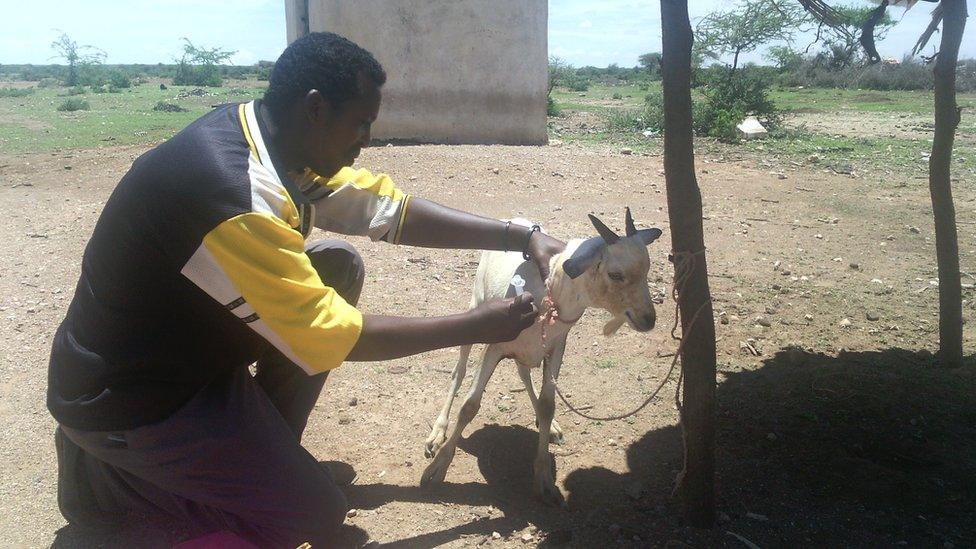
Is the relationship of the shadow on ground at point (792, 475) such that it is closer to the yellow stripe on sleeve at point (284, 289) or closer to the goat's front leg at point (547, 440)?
the goat's front leg at point (547, 440)

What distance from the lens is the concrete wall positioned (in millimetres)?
12477

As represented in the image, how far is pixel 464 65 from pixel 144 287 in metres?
11.1

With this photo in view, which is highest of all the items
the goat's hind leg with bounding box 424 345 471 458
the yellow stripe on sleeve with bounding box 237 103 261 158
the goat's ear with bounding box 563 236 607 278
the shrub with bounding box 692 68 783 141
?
the shrub with bounding box 692 68 783 141

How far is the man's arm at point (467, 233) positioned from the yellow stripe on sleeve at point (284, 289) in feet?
3.59

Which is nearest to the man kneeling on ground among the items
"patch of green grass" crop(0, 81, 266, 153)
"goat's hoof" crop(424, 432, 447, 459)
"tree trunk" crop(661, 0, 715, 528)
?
"tree trunk" crop(661, 0, 715, 528)

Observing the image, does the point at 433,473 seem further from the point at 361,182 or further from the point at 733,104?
the point at 733,104

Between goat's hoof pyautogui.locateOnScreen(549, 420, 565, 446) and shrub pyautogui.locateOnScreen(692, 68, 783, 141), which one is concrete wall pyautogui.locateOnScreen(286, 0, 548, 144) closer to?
shrub pyautogui.locateOnScreen(692, 68, 783, 141)

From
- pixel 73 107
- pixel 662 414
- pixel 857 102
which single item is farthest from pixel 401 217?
pixel 857 102

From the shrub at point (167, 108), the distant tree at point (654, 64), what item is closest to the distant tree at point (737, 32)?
the distant tree at point (654, 64)

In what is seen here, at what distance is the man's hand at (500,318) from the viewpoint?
8.32ft

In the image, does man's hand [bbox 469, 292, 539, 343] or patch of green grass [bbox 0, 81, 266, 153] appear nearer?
man's hand [bbox 469, 292, 539, 343]

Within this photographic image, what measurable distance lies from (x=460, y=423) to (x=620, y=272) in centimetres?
112

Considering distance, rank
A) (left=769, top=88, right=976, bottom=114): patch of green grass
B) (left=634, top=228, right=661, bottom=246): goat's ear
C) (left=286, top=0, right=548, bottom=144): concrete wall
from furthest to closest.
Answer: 1. (left=769, top=88, right=976, bottom=114): patch of green grass
2. (left=286, top=0, right=548, bottom=144): concrete wall
3. (left=634, top=228, right=661, bottom=246): goat's ear

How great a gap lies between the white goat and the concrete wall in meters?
9.32
